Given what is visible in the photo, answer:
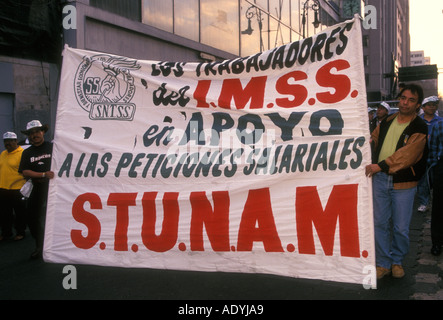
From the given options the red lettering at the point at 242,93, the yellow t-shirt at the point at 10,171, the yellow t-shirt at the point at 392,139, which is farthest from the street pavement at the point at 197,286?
the yellow t-shirt at the point at 10,171

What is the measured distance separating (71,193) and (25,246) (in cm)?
281

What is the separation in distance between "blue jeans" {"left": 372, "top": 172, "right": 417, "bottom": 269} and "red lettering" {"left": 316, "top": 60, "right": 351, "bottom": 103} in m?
1.12

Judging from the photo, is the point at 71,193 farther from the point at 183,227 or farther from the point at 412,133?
the point at 412,133

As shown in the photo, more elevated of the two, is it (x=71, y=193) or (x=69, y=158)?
(x=69, y=158)

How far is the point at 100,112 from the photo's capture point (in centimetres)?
436

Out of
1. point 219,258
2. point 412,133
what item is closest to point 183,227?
point 219,258

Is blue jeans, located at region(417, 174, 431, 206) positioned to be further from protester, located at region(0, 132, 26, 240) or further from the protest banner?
protester, located at region(0, 132, 26, 240)

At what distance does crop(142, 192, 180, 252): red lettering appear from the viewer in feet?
13.0

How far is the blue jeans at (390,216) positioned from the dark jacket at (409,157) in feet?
0.33

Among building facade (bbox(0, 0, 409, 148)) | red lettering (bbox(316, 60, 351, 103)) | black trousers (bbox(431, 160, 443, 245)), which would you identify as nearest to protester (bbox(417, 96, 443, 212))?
black trousers (bbox(431, 160, 443, 245))
